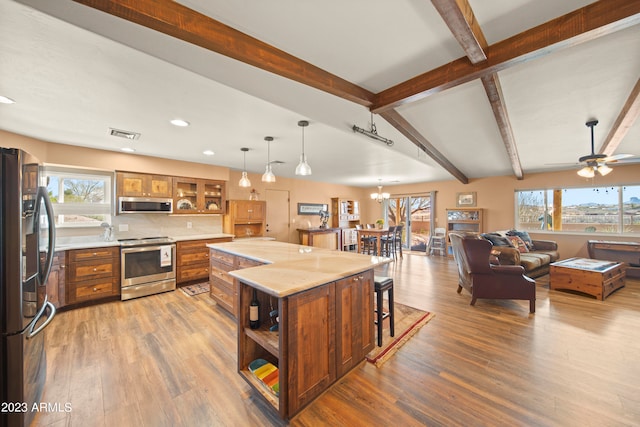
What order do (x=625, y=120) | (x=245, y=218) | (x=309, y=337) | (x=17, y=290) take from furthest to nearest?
1. (x=245, y=218)
2. (x=625, y=120)
3. (x=309, y=337)
4. (x=17, y=290)

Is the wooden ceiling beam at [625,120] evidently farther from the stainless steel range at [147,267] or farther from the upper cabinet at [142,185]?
the upper cabinet at [142,185]

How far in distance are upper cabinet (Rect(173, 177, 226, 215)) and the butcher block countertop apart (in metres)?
2.46

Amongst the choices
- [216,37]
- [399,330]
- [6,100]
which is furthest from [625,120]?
[6,100]

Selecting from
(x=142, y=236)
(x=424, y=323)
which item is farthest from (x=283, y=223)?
(x=424, y=323)

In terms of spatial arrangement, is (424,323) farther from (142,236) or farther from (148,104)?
(142,236)

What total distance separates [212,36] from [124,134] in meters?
2.52

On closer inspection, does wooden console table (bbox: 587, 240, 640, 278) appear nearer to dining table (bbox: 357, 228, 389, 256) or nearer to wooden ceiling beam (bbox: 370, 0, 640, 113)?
dining table (bbox: 357, 228, 389, 256)

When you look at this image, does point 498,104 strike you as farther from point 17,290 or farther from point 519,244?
point 17,290

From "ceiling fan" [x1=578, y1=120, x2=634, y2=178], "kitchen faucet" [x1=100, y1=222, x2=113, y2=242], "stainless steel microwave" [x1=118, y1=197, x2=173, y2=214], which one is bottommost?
"kitchen faucet" [x1=100, y1=222, x2=113, y2=242]

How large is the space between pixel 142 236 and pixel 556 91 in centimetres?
632

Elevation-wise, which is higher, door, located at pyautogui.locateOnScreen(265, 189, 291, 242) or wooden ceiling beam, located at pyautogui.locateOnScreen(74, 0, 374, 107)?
wooden ceiling beam, located at pyautogui.locateOnScreen(74, 0, 374, 107)

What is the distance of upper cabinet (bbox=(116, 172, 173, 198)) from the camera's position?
155 inches

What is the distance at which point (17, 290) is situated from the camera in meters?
A: 1.34

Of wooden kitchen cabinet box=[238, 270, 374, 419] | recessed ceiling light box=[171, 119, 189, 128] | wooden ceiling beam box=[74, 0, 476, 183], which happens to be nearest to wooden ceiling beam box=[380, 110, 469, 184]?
wooden ceiling beam box=[74, 0, 476, 183]
